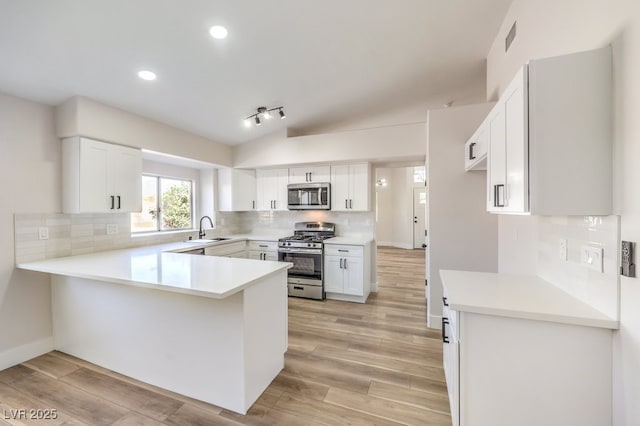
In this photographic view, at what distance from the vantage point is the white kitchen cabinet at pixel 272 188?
15.7 feet

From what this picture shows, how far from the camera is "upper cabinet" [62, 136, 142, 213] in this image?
2.71 metres

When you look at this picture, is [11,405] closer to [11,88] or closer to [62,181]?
[62,181]

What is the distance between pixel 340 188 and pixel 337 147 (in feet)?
2.19

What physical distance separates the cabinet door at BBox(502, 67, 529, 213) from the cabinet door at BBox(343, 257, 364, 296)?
2598 mm

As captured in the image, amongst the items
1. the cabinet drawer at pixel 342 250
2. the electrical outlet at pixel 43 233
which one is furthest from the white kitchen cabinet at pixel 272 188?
the electrical outlet at pixel 43 233

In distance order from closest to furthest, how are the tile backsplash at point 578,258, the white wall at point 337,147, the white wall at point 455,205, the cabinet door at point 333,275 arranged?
the tile backsplash at point 578,258 < the white wall at point 455,205 < the white wall at point 337,147 < the cabinet door at point 333,275

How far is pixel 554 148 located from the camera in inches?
48.5

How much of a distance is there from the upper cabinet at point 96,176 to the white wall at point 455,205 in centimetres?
354

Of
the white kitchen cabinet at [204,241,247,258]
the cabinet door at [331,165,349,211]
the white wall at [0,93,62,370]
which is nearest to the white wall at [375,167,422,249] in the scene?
the cabinet door at [331,165,349,211]

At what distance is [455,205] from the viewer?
3.00m

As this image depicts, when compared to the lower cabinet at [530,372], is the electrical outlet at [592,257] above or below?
above

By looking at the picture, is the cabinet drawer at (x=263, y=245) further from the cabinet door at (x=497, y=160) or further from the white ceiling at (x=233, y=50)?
the cabinet door at (x=497, y=160)

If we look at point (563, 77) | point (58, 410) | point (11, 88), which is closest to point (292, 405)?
point (58, 410)

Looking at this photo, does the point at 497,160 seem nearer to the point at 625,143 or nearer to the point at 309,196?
the point at 625,143
